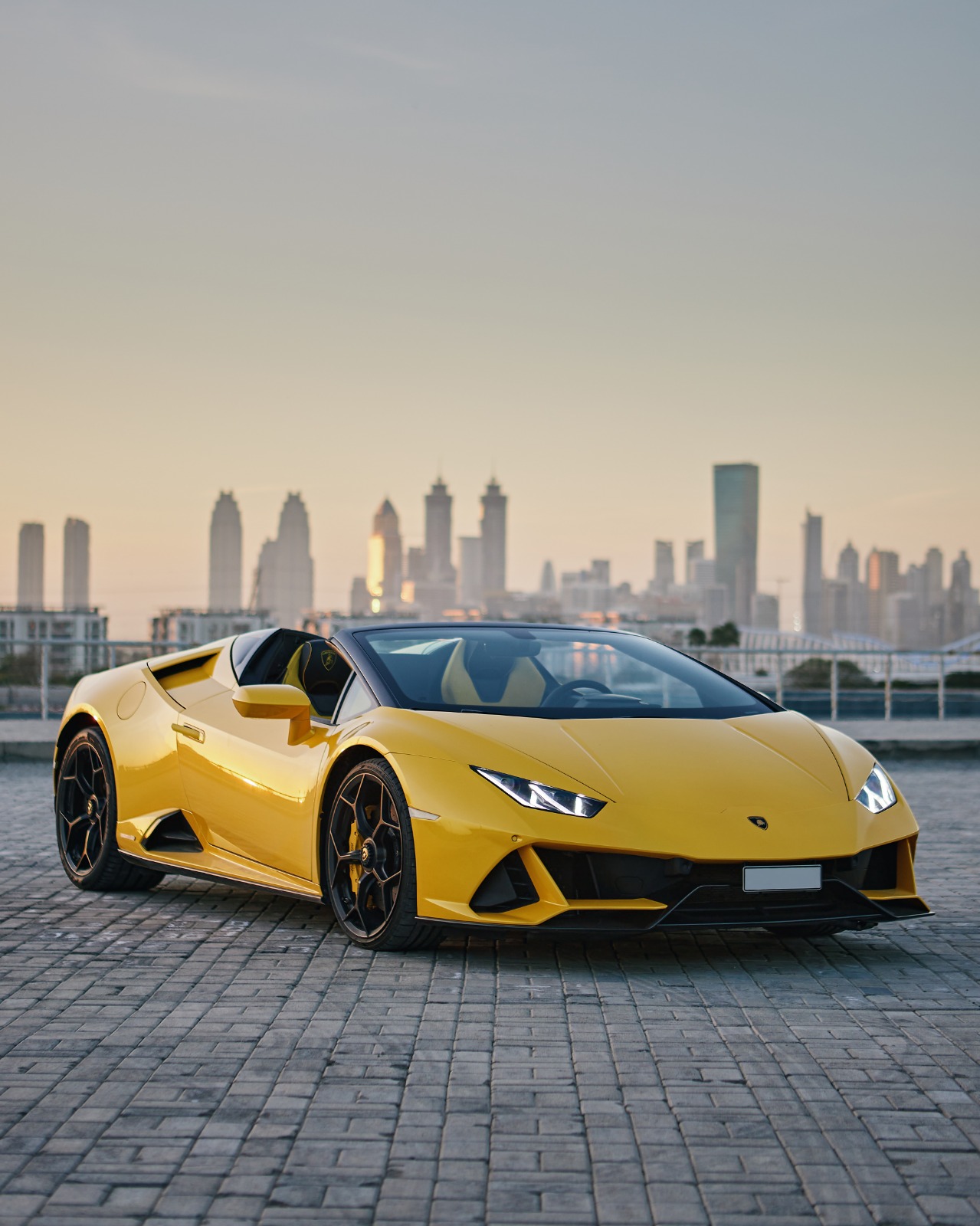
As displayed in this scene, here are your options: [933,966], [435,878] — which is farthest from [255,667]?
[933,966]

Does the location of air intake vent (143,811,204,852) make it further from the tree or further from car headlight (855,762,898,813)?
the tree

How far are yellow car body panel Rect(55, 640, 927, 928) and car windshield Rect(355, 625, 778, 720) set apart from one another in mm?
165

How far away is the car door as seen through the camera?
6168 millimetres

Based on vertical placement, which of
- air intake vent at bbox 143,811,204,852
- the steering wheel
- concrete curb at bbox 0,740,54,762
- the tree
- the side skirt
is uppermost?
the steering wheel

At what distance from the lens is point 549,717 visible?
5965 mm

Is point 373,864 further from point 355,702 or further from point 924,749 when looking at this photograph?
point 924,749

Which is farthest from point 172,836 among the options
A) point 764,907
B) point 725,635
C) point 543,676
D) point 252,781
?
point 725,635

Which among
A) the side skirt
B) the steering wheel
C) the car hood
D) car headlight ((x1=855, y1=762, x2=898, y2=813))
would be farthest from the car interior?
car headlight ((x1=855, y1=762, x2=898, y2=813))

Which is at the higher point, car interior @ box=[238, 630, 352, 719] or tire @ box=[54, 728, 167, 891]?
car interior @ box=[238, 630, 352, 719]

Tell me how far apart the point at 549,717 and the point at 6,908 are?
273 centimetres

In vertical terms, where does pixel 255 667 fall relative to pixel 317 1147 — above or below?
above

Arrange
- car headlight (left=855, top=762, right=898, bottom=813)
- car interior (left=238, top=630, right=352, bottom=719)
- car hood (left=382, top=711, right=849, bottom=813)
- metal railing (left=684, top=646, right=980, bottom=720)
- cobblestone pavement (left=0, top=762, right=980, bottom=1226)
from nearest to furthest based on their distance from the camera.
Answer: cobblestone pavement (left=0, top=762, right=980, bottom=1226)
car hood (left=382, top=711, right=849, bottom=813)
car headlight (left=855, top=762, right=898, bottom=813)
car interior (left=238, top=630, right=352, bottom=719)
metal railing (left=684, top=646, right=980, bottom=720)

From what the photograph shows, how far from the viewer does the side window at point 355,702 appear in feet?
20.2

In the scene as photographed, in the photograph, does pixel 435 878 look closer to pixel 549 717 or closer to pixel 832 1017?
pixel 549 717
